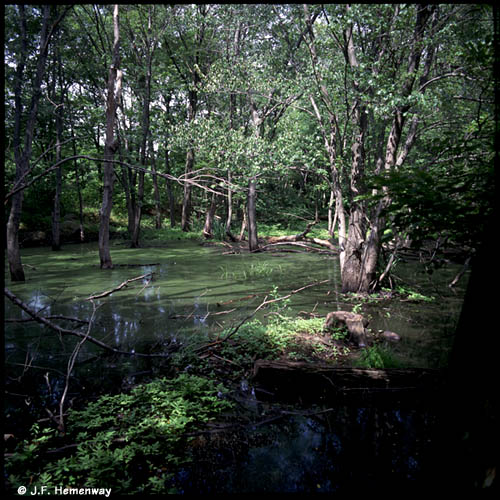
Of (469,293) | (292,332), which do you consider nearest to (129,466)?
(469,293)

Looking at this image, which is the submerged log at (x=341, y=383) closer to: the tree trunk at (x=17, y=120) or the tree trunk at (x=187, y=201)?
the tree trunk at (x=17, y=120)

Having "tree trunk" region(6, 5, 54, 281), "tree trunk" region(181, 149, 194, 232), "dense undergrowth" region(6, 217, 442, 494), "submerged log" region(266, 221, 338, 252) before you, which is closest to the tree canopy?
"tree trunk" region(6, 5, 54, 281)

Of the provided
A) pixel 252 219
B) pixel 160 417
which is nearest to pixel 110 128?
pixel 252 219

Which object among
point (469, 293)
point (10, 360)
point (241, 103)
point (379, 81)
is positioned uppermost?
point (241, 103)

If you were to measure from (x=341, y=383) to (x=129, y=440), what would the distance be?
8.12ft

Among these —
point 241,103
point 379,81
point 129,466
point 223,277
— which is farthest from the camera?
point 241,103

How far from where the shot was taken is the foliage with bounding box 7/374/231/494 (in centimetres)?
279

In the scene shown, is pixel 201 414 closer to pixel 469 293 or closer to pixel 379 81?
pixel 469 293

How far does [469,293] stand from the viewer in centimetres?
193

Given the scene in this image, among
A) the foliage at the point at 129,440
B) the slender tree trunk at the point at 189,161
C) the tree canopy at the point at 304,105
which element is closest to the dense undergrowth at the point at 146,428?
the foliage at the point at 129,440

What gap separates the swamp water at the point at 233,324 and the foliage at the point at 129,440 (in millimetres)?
295

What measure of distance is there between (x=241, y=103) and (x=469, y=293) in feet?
76.1

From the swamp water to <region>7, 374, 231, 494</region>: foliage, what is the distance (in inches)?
11.6

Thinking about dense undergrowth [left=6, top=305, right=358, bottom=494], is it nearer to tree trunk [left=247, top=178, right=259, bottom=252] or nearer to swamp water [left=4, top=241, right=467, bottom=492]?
swamp water [left=4, top=241, right=467, bottom=492]
